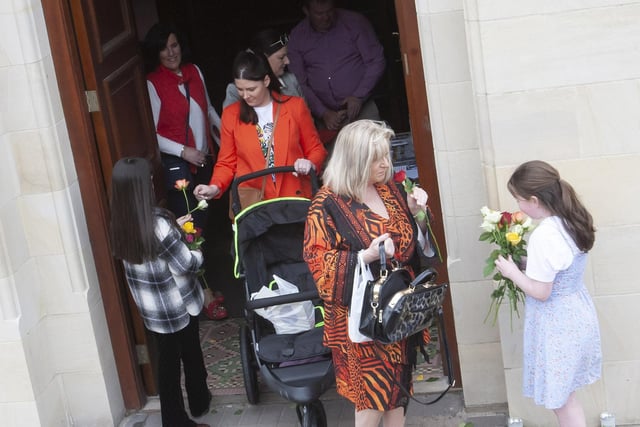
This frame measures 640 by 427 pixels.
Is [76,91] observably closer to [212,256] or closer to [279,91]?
[279,91]

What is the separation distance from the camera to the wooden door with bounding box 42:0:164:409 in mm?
5773

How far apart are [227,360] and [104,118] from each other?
1801 mm

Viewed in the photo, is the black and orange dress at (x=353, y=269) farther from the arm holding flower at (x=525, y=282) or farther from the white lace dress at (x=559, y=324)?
the white lace dress at (x=559, y=324)

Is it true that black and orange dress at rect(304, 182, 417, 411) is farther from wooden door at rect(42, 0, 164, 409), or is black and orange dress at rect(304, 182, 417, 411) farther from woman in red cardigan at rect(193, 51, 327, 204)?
wooden door at rect(42, 0, 164, 409)

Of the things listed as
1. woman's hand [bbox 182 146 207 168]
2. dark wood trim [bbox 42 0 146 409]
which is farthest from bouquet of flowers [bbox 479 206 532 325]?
woman's hand [bbox 182 146 207 168]

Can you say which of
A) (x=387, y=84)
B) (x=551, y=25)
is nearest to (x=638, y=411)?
(x=551, y=25)

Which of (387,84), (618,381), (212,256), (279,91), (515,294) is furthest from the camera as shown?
(387,84)

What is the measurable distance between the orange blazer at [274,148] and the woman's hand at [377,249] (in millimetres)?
1535

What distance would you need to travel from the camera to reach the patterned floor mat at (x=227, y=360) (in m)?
6.34

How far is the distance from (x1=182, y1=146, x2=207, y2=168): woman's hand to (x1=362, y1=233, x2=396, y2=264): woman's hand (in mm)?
2621

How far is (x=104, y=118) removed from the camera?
5.96 meters

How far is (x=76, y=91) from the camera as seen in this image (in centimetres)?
577

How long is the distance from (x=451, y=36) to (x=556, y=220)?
1137 millimetres

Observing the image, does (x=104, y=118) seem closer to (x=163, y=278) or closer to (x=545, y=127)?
(x=163, y=278)
